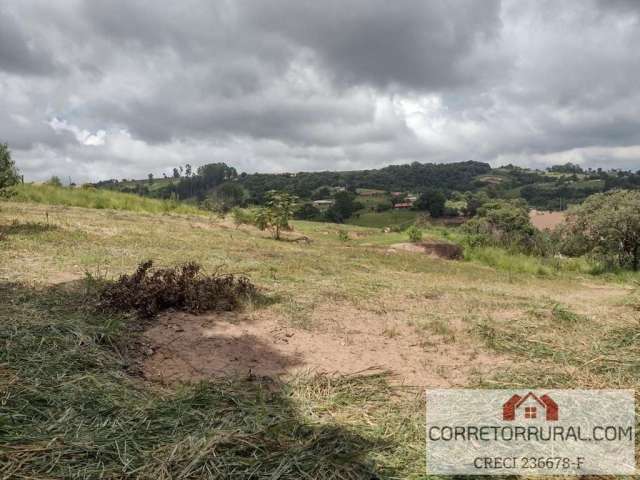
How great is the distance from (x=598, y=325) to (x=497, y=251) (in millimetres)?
12943

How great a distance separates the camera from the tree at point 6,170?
10023 millimetres

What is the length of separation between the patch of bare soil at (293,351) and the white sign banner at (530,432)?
0.54 metres

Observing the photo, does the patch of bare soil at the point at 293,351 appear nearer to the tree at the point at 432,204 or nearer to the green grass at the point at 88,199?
the green grass at the point at 88,199

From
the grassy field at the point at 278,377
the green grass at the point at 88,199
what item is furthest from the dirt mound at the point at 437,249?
the green grass at the point at 88,199

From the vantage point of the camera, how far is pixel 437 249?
62.4 feet

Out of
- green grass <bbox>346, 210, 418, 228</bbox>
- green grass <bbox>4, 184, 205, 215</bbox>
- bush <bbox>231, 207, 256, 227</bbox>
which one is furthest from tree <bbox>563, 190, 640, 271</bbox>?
green grass <bbox>346, 210, 418, 228</bbox>

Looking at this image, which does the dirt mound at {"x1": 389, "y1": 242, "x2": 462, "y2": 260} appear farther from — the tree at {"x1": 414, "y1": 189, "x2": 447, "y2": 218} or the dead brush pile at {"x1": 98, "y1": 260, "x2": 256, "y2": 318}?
the tree at {"x1": 414, "y1": 189, "x2": 447, "y2": 218}

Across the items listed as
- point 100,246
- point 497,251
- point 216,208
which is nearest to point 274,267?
point 100,246

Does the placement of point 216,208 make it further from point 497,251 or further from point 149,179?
point 149,179

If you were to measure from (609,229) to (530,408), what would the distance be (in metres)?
16.1

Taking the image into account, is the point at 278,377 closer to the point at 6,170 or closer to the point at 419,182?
the point at 6,170

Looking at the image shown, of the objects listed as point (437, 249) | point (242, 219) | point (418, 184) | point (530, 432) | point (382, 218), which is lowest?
point (382, 218)

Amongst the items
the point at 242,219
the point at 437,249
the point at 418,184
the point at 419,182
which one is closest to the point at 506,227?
the point at 437,249

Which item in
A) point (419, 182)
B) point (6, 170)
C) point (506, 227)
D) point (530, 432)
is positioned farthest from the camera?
point (419, 182)
